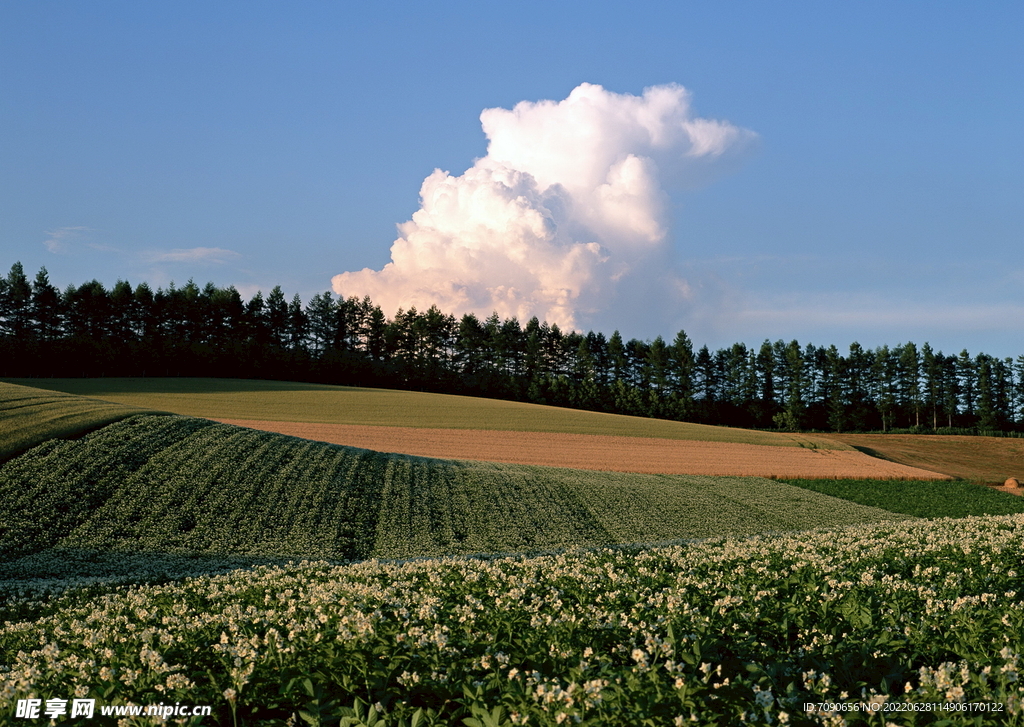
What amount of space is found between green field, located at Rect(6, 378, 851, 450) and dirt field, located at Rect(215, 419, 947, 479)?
3690 mm

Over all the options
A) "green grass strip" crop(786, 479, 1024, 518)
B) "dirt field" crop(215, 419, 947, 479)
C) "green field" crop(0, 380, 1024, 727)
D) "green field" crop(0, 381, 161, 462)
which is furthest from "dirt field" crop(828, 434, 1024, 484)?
"green field" crop(0, 381, 161, 462)

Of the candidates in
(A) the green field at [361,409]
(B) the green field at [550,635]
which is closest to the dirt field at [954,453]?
(A) the green field at [361,409]

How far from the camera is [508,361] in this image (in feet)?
351

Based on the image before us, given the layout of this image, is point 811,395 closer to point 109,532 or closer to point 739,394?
point 739,394

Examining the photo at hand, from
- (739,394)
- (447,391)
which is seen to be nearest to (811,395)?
(739,394)

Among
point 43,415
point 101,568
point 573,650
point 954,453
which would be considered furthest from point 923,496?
point 43,415

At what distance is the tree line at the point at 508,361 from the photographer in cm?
8456

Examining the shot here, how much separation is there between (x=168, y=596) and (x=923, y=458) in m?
68.6

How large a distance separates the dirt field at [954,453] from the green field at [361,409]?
21.2 ft

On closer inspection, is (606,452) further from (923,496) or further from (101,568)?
(101,568)

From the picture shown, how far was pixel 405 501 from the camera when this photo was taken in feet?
88.3

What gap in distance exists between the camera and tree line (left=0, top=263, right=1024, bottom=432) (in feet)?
277

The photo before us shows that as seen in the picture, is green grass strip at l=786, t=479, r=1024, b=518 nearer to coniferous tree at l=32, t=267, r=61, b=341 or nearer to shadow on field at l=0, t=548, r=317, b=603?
shadow on field at l=0, t=548, r=317, b=603

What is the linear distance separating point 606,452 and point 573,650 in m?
44.7
